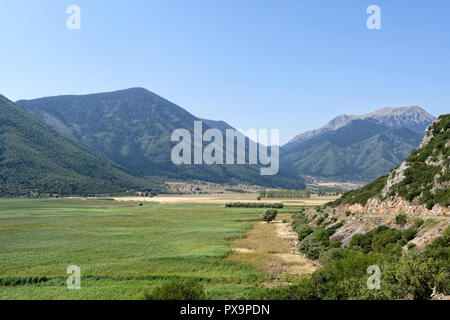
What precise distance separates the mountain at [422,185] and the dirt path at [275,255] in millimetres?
19651

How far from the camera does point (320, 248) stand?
173ft

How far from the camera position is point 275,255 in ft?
181

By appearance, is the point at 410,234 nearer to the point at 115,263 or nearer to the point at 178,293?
the point at 178,293

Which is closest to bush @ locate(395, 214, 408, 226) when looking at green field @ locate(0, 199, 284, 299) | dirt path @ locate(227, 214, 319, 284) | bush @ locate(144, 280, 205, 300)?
dirt path @ locate(227, 214, 319, 284)

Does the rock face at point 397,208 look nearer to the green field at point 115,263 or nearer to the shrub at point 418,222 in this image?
the shrub at point 418,222

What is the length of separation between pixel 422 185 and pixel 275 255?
2999 cm

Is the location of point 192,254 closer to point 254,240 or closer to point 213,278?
point 213,278

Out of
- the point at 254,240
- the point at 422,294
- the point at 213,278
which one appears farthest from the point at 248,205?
the point at 422,294

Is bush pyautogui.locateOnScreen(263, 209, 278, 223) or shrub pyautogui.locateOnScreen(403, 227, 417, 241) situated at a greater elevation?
shrub pyautogui.locateOnScreen(403, 227, 417, 241)

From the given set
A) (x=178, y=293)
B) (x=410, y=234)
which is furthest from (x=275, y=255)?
(x=178, y=293)

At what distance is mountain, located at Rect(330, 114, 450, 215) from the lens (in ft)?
174

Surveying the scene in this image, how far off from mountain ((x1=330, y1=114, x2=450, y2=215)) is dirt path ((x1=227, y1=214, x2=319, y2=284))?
19.7 metres

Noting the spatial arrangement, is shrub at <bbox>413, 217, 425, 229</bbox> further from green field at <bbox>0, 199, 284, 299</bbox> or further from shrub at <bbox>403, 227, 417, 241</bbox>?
green field at <bbox>0, 199, 284, 299</bbox>
